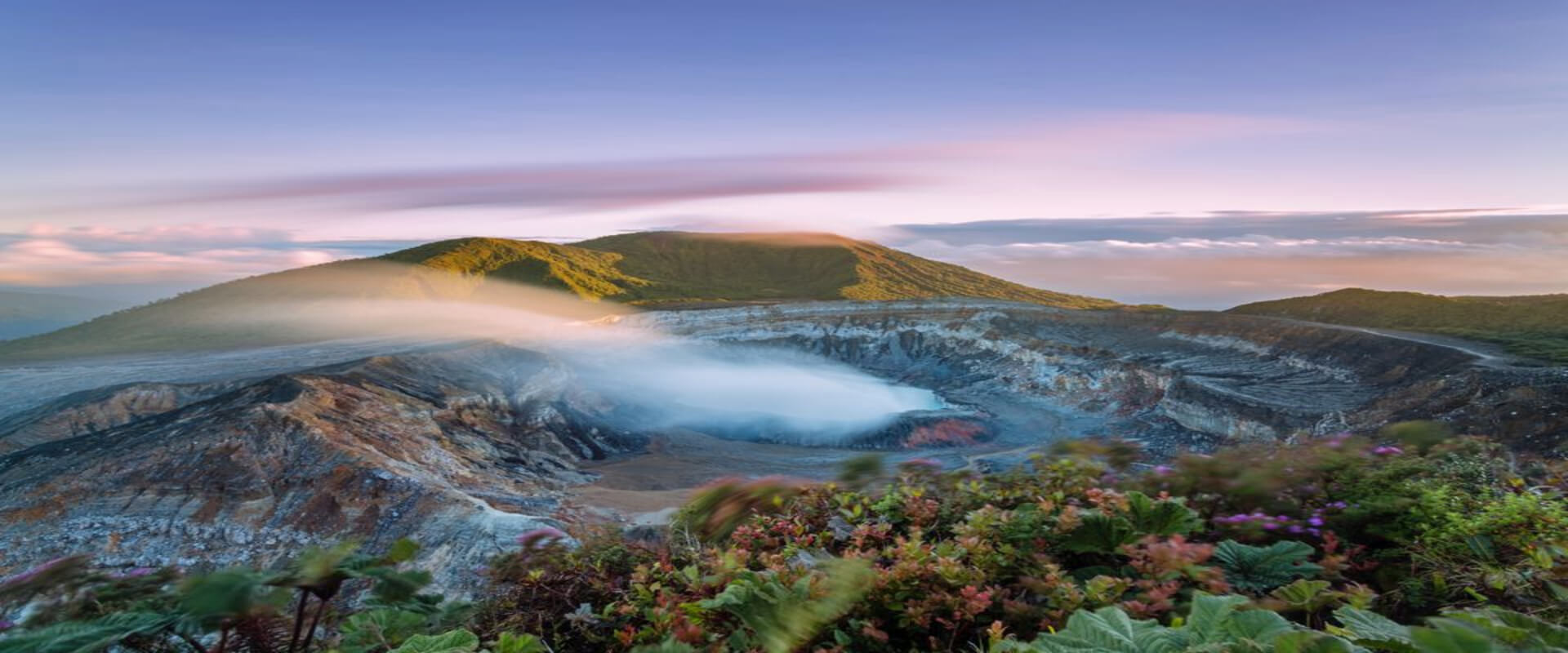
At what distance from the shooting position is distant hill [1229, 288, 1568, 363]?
33.8m

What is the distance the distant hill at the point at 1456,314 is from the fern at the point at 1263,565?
1460 inches

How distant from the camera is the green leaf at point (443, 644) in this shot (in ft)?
6.98

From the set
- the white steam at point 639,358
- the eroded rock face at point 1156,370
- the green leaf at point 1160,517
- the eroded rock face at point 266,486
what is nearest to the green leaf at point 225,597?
the green leaf at point 1160,517

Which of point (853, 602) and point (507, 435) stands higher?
point (853, 602)

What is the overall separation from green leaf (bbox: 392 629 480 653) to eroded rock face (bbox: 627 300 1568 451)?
28366 millimetres

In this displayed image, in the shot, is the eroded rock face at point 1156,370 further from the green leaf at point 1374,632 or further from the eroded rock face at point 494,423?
the green leaf at point 1374,632

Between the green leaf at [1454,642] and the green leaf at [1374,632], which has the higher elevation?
the green leaf at [1454,642]

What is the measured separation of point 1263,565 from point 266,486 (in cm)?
2039

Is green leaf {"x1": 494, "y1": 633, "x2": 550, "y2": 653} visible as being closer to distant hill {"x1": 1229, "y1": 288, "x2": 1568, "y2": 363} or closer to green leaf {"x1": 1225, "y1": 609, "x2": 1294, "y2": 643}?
green leaf {"x1": 1225, "y1": 609, "x2": 1294, "y2": 643}

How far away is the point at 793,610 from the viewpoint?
8.18ft

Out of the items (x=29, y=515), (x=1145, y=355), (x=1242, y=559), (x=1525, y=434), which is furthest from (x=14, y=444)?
(x=1145, y=355)

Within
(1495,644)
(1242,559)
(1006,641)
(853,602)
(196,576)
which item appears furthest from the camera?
(1242,559)

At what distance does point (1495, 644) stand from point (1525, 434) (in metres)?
28.2

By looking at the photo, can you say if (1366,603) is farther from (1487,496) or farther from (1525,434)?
(1525,434)
